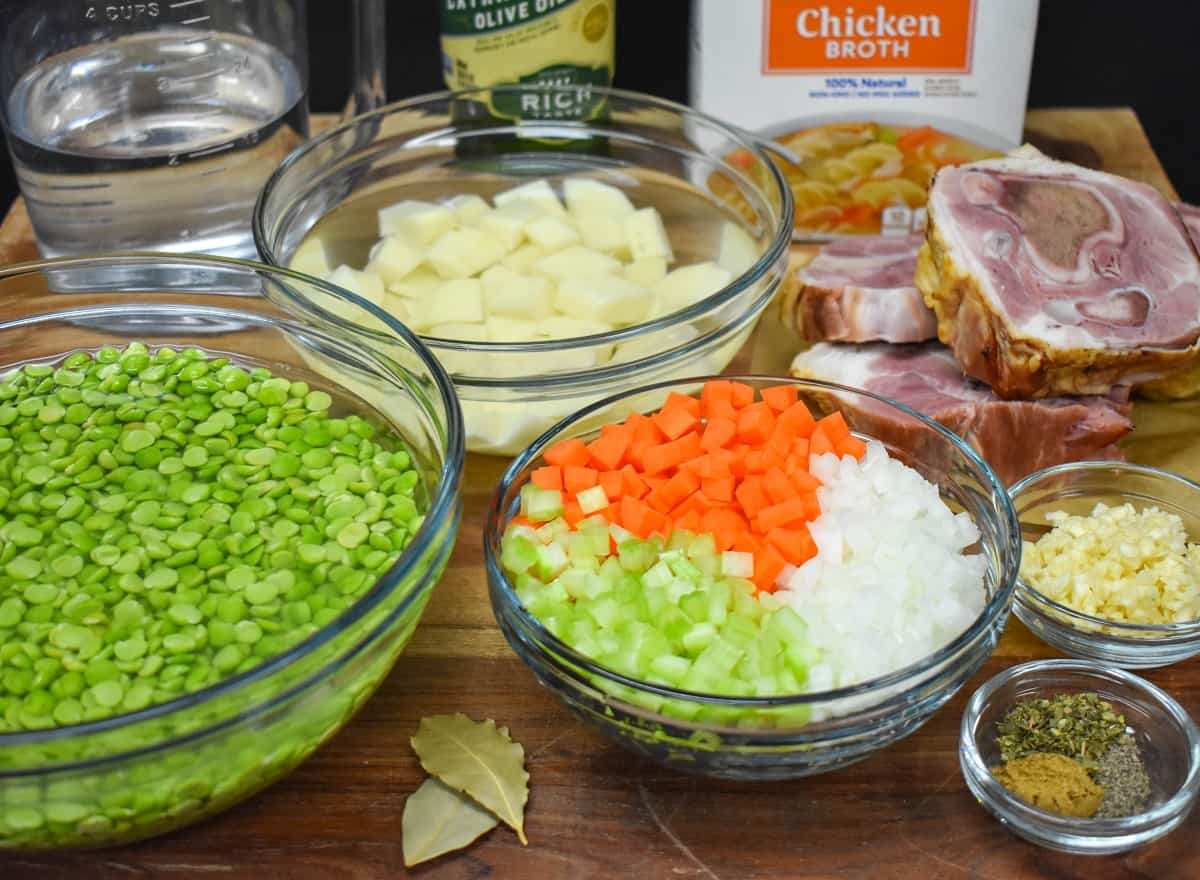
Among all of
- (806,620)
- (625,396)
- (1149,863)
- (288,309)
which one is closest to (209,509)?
(288,309)

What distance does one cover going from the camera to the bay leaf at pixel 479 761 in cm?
179

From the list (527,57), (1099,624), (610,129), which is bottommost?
(1099,624)

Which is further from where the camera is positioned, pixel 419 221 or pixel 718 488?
pixel 419 221

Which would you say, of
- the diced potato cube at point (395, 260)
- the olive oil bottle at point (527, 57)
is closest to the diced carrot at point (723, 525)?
the diced potato cube at point (395, 260)

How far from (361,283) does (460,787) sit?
0.99 m

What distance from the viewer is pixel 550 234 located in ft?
8.39

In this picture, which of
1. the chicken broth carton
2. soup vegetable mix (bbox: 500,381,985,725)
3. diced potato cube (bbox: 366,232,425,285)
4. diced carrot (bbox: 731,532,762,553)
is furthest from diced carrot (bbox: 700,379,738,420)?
the chicken broth carton

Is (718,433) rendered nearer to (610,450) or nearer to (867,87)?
(610,450)

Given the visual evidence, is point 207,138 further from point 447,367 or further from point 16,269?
point 447,367

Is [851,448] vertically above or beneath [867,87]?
beneath

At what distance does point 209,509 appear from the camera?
5.97 ft

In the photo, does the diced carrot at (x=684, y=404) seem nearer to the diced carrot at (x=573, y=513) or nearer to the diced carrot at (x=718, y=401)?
the diced carrot at (x=718, y=401)

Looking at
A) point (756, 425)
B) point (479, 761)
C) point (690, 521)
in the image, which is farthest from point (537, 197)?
point (479, 761)

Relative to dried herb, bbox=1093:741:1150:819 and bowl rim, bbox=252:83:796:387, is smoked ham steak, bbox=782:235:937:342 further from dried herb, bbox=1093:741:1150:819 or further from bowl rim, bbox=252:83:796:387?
dried herb, bbox=1093:741:1150:819
